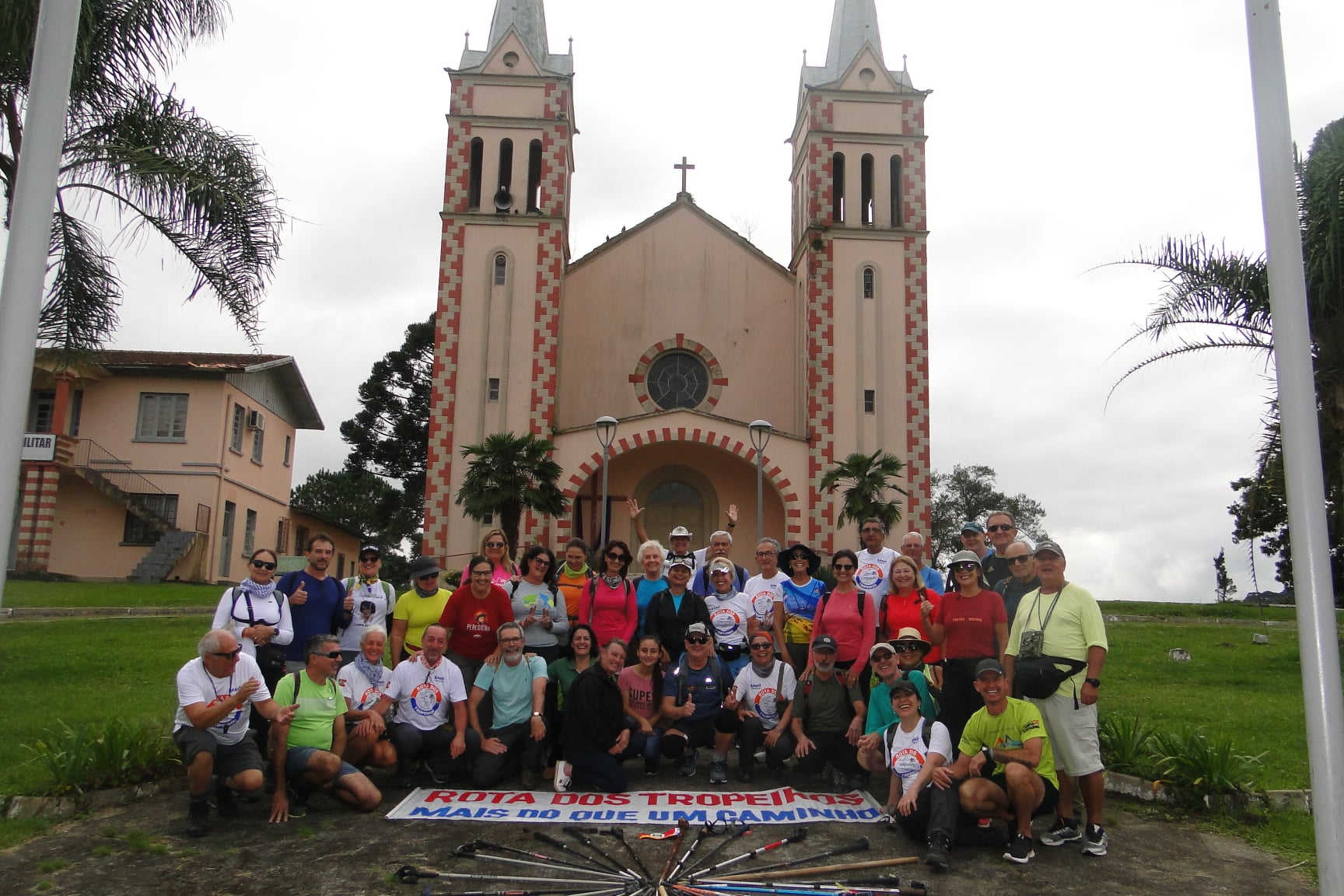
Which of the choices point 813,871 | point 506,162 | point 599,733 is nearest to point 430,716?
point 599,733

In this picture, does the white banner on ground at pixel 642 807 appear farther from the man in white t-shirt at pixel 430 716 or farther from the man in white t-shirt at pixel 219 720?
the man in white t-shirt at pixel 219 720

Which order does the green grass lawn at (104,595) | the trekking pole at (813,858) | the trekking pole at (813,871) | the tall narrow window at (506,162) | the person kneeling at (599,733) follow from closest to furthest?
the trekking pole at (813,871) → the trekking pole at (813,858) → the person kneeling at (599,733) → the green grass lawn at (104,595) → the tall narrow window at (506,162)

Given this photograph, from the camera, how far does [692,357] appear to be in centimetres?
2480

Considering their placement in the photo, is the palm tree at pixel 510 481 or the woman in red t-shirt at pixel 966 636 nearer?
the woman in red t-shirt at pixel 966 636

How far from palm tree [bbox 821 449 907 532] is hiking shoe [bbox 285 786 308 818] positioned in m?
14.7

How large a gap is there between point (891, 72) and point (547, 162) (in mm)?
7947

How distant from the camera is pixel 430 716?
337 inches

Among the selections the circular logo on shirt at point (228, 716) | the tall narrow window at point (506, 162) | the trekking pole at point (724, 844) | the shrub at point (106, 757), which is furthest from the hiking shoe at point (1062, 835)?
the tall narrow window at point (506, 162)

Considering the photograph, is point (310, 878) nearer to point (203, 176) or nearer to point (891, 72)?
point (203, 176)

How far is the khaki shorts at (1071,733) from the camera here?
727cm

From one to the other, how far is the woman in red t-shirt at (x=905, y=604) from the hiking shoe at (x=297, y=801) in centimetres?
444

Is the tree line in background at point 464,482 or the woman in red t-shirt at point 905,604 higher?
the tree line in background at point 464,482

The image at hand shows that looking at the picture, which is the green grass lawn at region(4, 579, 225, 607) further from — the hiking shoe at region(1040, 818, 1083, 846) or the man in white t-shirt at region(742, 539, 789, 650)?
the hiking shoe at region(1040, 818, 1083, 846)

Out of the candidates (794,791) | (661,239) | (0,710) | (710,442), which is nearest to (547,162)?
(661,239)
